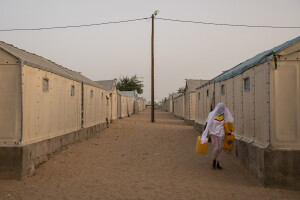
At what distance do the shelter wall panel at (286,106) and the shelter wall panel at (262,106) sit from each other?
0.16 m

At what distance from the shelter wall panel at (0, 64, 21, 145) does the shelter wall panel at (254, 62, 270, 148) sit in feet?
19.6

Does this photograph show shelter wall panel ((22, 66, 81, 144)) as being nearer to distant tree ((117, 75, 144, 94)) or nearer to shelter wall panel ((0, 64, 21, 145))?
shelter wall panel ((0, 64, 21, 145))

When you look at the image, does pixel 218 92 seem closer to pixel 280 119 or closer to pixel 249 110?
pixel 249 110

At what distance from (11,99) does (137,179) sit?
3750 mm

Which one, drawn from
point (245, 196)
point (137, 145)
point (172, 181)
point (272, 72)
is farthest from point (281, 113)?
point (137, 145)

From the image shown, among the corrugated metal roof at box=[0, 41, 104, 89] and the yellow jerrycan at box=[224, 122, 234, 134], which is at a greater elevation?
the corrugated metal roof at box=[0, 41, 104, 89]

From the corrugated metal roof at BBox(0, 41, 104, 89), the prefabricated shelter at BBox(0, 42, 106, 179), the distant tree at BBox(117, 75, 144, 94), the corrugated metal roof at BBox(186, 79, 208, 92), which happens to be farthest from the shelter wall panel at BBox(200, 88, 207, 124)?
the distant tree at BBox(117, 75, 144, 94)

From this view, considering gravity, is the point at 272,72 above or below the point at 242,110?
above

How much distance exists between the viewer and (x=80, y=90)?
1313cm

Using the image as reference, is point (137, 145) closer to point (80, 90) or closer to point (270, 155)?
point (80, 90)

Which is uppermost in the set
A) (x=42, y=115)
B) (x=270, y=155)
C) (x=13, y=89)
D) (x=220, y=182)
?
(x=13, y=89)

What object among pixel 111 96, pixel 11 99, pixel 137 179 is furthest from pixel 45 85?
pixel 111 96

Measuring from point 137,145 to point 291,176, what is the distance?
718 centimetres

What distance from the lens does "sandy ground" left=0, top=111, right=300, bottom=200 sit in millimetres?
5523
